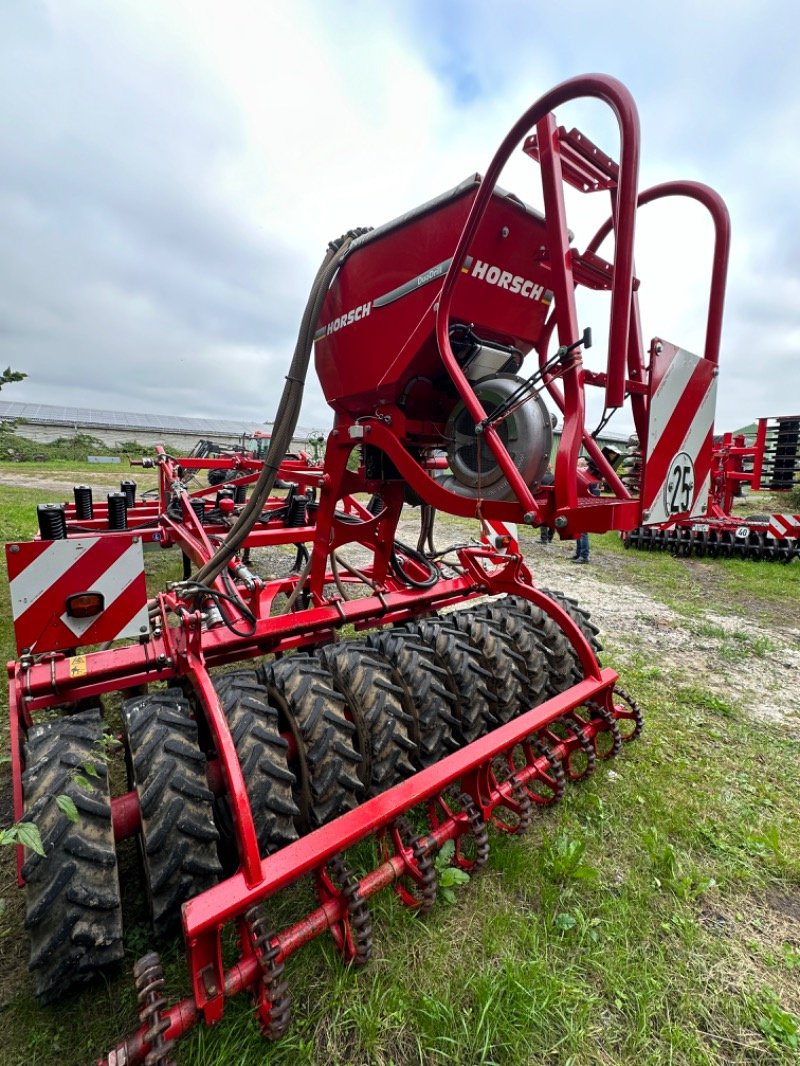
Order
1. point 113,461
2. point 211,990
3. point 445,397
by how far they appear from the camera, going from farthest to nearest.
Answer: point 113,461 < point 445,397 < point 211,990

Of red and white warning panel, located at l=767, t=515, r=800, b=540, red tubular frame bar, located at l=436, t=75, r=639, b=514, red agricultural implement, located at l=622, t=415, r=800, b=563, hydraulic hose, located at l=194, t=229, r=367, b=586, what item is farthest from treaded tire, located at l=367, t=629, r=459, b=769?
red and white warning panel, located at l=767, t=515, r=800, b=540

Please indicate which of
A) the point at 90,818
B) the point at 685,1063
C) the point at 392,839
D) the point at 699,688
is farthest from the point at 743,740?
the point at 90,818

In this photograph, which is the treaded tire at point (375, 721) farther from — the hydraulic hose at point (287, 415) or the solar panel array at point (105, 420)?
the solar panel array at point (105, 420)

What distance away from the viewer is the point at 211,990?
128 cm

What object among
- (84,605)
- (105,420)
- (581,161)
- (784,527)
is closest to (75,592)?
(84,605)

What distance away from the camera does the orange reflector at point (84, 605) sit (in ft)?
6.63

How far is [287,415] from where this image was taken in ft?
9.16

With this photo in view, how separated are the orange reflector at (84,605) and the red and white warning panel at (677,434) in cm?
228

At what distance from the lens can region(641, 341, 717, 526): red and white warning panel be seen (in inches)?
79.6

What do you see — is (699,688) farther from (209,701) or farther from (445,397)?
(209,701)

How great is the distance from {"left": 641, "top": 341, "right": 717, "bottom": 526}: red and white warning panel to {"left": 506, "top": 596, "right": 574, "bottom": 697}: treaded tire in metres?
0.85

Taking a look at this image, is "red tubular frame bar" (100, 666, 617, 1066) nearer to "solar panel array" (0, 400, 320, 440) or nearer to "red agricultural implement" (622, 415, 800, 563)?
"red agricultural implement" (622, 415, 800, 563)

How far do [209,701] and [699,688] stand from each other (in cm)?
357

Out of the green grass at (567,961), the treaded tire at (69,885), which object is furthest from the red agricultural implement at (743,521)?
the treaded tire at (69,885)
